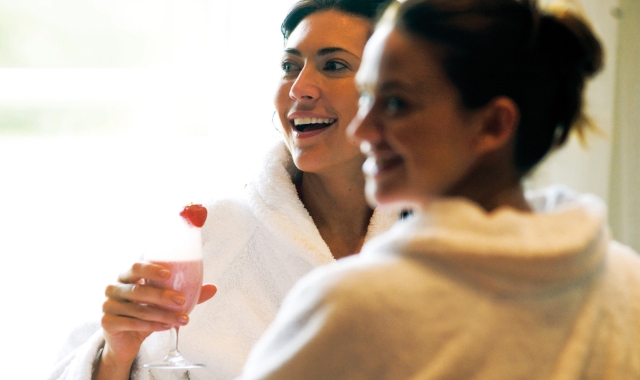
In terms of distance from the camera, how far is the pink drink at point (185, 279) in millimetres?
1089

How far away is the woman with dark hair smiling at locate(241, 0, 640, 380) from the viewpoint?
0.63 m

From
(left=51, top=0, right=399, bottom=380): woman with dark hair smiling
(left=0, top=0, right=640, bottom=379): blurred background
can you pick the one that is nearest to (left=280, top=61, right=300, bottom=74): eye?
(left=51, top=0, right=399, bottom=380): woman with dark hair smiling

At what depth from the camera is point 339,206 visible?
1.62 metres

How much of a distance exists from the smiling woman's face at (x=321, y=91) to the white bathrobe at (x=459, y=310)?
85cm

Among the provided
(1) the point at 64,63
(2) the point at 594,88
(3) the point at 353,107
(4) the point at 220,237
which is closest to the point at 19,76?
(1) the point at 64,63

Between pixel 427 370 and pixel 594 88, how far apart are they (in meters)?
1.66

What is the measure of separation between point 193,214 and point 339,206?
0.56 metres

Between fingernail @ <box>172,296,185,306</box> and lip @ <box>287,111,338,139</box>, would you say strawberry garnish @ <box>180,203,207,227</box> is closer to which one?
fingernail @ <box>172,296,185,306</box>

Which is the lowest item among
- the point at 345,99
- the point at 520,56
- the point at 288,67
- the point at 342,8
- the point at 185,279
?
the point at 185,279

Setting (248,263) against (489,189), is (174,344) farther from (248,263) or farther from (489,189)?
(489,189)

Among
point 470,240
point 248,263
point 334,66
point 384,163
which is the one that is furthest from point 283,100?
point 470,240

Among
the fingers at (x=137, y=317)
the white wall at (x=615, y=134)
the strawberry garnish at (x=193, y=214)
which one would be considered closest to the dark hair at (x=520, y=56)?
the strawberry garnish at (x=193, y=214)

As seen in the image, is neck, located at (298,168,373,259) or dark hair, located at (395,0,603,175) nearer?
dark hair, located at (395,0,603,175)

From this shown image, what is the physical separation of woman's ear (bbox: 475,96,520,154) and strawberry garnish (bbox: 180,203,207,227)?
529 mm
